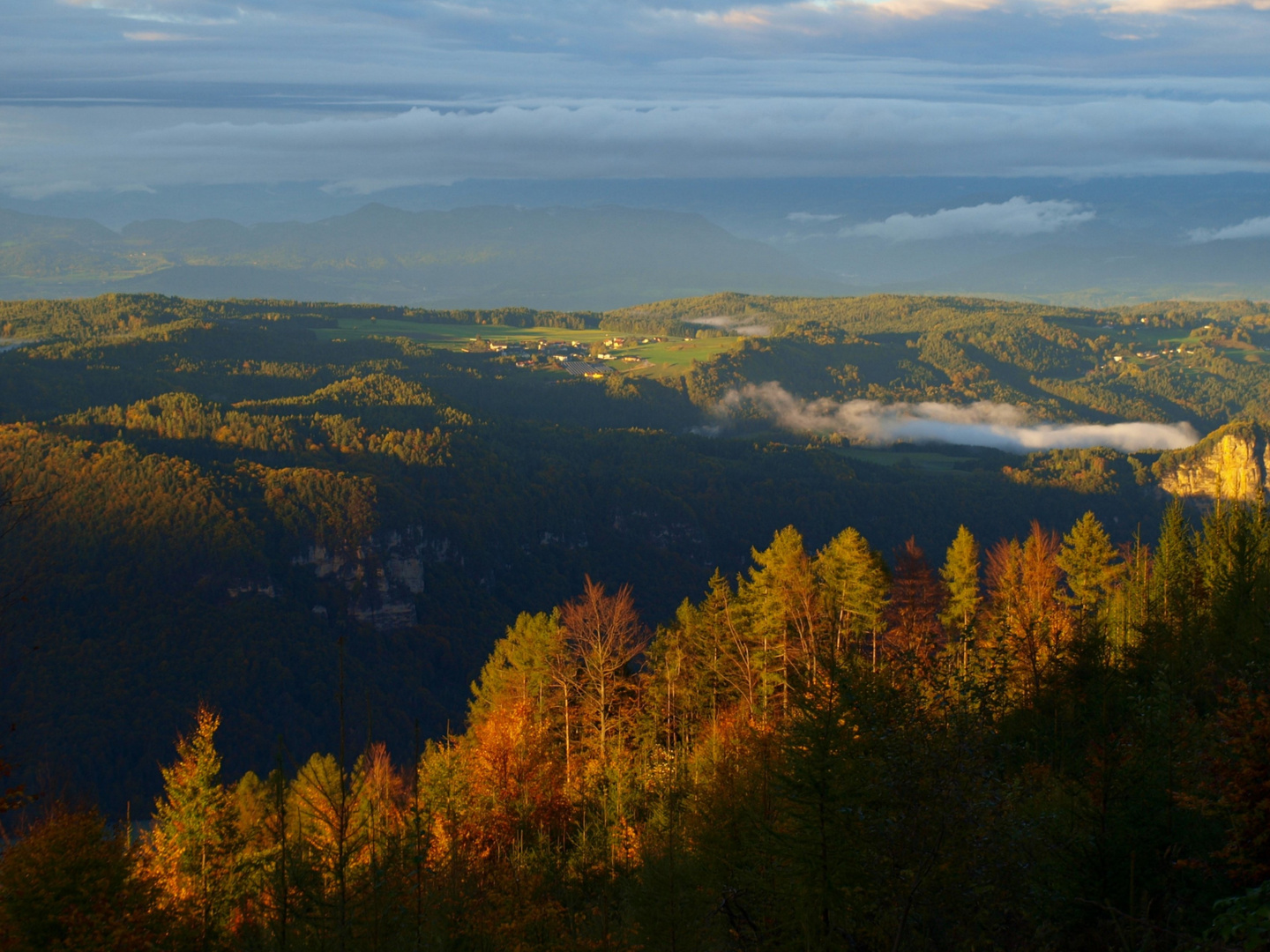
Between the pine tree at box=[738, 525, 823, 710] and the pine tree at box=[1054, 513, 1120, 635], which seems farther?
the pine tree at box=[1054, 513, 1120, 635]

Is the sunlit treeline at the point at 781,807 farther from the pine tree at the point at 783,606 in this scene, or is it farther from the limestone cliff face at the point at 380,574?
the limestone cliff face at the point at 380,574

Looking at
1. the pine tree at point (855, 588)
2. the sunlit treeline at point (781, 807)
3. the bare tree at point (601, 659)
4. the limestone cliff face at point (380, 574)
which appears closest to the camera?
the sunlit treeline at point (781, 807)

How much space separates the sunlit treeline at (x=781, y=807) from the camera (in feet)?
62.1

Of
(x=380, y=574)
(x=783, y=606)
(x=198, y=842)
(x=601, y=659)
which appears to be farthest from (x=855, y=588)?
(x=380, y=574)

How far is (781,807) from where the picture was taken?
66.5 ft

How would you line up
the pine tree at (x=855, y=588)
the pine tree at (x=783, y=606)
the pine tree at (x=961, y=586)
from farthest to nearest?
the pine tree at (x=961, y=586)
the pine tree at (x=855, y=588)
the pine tree at (x=783, y=606)

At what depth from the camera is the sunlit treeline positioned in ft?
62.1

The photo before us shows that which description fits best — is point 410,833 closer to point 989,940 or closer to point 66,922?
point 66,922

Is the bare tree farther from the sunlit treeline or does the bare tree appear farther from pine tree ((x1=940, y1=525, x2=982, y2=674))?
pine tree ((x1=940, y1=525, x2=982, y2=674))

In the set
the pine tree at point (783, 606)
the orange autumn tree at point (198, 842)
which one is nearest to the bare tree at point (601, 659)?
the pine tree at point (783, 606)

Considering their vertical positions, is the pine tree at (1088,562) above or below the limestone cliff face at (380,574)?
above

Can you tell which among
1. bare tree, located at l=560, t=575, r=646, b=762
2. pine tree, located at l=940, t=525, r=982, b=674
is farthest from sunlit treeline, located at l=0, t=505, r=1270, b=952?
pine tree, located at l=940, t=525, r=982, b=674

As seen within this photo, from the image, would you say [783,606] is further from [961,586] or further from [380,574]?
[380,574]

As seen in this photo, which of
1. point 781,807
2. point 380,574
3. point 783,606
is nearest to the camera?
point 781,807
